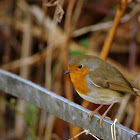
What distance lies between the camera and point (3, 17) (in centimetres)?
460

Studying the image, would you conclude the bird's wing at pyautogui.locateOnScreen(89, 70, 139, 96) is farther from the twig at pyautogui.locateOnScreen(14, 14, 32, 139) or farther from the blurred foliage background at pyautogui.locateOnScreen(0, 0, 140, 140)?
the twig at pyautogui.locateOnScreen(14, 14, 32, 139)

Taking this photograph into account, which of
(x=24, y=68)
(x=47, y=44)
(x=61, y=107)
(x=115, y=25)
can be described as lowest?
(x=24, y=68)

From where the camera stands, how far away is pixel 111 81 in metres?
2.23

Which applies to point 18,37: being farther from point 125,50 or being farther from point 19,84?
point 19,84

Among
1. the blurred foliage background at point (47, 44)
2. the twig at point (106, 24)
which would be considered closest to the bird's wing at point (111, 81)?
the twig at point (106, 24)

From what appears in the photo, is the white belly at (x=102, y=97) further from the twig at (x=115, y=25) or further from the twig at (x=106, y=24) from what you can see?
the twig at (x=106, y=24)

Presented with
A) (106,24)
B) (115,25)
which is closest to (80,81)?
(115,25)

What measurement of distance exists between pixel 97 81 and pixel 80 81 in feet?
0.40

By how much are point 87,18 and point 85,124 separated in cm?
307

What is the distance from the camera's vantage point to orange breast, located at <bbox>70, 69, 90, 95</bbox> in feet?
7.02

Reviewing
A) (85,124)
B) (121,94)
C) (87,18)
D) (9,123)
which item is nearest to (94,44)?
(87,18)

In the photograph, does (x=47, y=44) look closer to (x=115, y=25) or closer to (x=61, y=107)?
(x=115, y=25)

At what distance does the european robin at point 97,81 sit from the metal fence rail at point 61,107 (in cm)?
24

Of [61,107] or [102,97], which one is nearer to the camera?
[61,107]
